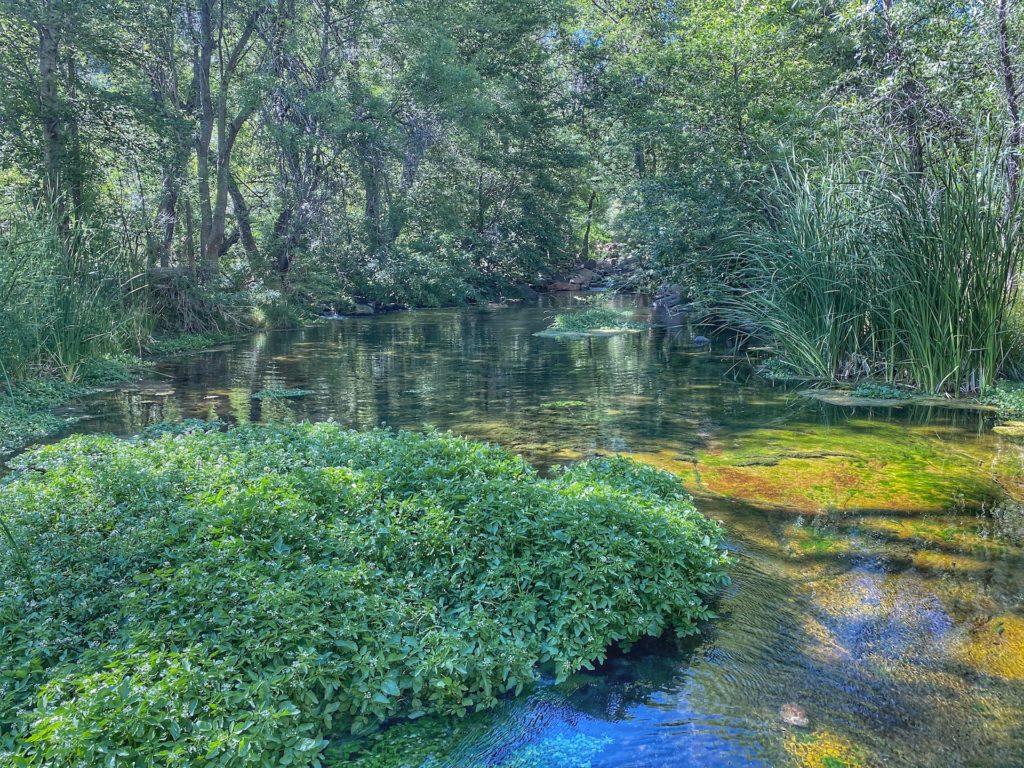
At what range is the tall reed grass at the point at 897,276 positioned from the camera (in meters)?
8.19

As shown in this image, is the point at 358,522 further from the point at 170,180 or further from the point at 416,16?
the point at 416,16

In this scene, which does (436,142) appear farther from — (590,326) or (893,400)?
(893,400)

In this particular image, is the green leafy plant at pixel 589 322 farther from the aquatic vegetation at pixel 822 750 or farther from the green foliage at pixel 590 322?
the aquatic vegetation at pixel 822 750

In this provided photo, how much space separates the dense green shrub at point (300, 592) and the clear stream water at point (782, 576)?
0.25 m

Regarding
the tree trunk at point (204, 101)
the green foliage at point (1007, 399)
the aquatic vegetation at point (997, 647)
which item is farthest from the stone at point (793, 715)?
the tree trunk at point (204, 101)

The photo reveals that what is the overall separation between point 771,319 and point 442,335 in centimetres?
986

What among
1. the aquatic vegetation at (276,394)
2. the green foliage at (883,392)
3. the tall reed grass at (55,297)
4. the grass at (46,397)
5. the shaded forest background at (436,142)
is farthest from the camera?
the aquatic vegetation at (276,394)

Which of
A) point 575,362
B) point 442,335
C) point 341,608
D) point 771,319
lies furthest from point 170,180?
point 341,608

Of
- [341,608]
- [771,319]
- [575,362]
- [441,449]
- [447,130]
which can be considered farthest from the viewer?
[447,130]

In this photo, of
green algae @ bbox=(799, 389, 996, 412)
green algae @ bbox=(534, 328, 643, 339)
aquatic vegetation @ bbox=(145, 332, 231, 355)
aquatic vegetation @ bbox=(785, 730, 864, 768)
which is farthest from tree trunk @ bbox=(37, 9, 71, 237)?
aquatic vegetation @ bbox=(785, 730, 864, 768)

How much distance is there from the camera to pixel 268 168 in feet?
83.7

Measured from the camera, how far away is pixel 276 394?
997 centimetres

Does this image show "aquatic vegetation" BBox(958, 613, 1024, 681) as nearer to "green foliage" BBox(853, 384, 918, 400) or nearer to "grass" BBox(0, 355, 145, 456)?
"green foliage" BBox(853, 384, 918, 400)

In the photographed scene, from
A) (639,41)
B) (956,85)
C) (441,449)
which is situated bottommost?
(441,449)
